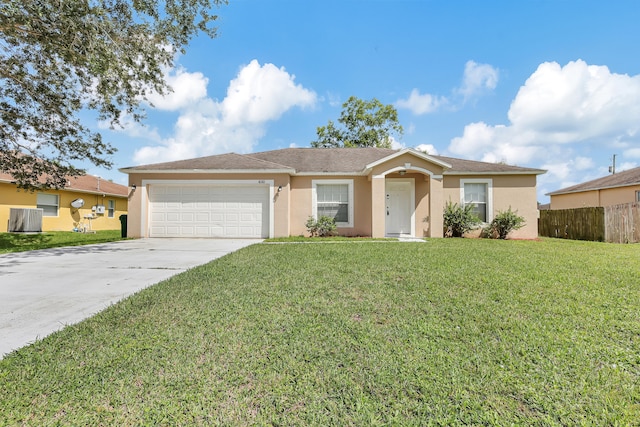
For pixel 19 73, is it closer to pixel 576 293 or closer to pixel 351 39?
pixel 351 39

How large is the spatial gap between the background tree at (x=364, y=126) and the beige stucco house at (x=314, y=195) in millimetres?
15353

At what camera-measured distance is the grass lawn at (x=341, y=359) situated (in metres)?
1.83

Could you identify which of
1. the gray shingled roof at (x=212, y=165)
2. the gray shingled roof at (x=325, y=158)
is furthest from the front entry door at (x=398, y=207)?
the gray shingled roof at (x=212, y=165)

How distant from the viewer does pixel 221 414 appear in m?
1.79

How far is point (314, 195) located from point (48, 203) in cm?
1555

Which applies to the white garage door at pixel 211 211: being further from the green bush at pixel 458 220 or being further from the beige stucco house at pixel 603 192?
the beige stucco house at pixel 603 192

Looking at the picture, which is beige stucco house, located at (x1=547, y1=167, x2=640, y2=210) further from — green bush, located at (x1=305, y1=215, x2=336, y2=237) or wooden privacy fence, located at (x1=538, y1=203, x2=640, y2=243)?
green bush, located at (x1=305, y1=215, x2=336, y2=237)

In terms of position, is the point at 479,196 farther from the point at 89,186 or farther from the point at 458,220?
the point at 89,186

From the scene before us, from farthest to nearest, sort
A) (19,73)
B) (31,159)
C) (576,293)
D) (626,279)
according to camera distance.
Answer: (31,159)
(19,73)
(626,279)
(576,293)

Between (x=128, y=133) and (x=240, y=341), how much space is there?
446 inches

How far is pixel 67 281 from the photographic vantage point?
488 cm

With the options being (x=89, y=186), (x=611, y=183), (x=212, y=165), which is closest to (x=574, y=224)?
(x=611, y=183)

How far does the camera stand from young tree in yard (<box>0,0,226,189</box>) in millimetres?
6574

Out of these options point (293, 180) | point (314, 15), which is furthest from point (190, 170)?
point (314, 15)
